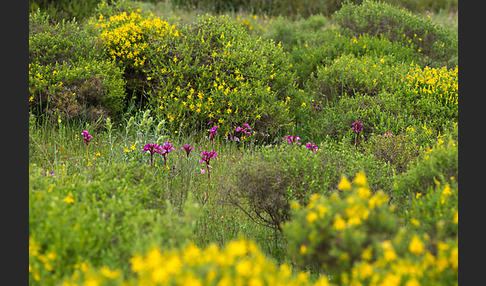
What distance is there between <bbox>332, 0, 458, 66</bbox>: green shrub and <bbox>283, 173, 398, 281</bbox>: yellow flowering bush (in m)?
5.52

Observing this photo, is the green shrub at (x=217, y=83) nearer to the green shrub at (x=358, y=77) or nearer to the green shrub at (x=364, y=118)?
the green shrub at (x=364, y=118)

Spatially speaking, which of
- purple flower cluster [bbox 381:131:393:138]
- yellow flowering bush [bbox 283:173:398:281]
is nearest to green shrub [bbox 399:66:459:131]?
purple flower cluster [bbox 381:131:393:138]

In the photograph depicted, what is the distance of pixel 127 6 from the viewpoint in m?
7.74

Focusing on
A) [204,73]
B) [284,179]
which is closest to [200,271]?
[284,179]

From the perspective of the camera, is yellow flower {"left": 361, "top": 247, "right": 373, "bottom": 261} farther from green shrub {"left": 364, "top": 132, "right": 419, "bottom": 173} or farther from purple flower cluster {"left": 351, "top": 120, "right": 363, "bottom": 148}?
purple flower cluster {"left": 351, "top": 120, "right": 363, "bottom": 148}

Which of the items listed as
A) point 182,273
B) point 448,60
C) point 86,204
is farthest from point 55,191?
point 448,60

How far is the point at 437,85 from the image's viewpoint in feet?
18.8

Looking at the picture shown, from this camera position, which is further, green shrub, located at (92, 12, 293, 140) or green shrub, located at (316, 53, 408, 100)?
green shrub, located at (316, 53, 408, 100)

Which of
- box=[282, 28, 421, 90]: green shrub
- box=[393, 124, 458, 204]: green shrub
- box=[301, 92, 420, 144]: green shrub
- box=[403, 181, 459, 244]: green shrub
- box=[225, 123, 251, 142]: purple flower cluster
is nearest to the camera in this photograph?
box=[403, 181, 459, 244]: green shrub

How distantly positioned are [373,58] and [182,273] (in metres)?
5.68

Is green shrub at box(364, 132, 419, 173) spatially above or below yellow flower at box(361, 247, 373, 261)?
below

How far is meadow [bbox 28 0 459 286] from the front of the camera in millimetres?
2559

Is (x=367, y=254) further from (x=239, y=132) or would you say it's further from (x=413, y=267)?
(x=239, y=132)

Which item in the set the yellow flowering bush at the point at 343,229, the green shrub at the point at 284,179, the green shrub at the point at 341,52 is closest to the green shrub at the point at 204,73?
the green shrub at the point at 341,52
